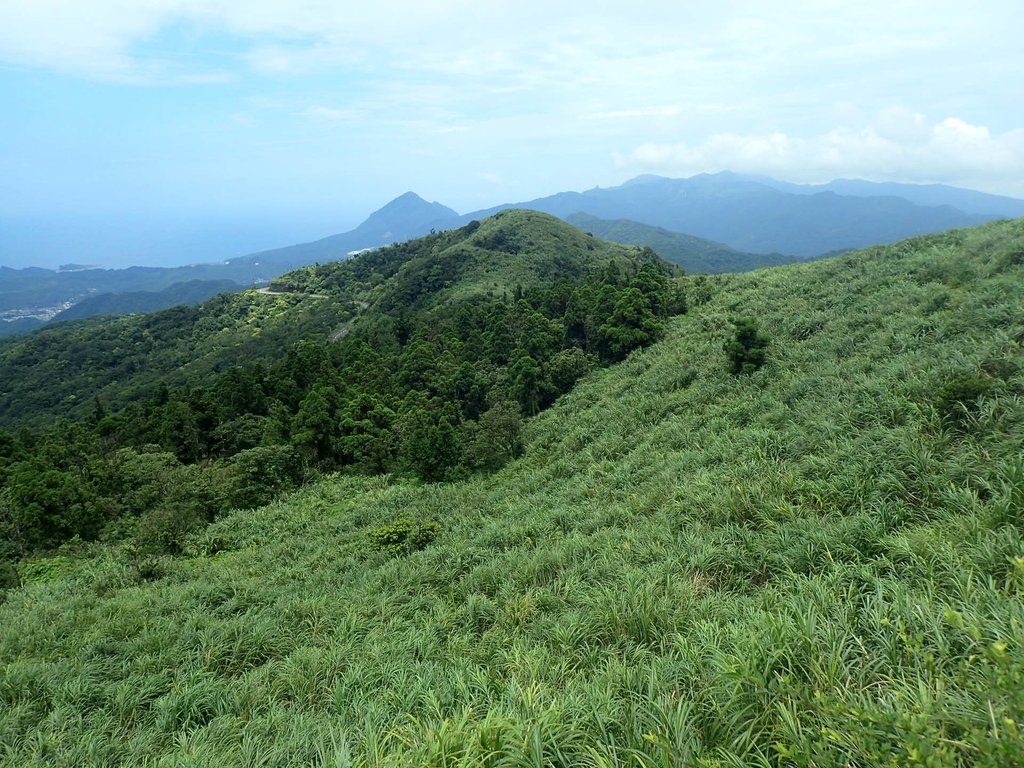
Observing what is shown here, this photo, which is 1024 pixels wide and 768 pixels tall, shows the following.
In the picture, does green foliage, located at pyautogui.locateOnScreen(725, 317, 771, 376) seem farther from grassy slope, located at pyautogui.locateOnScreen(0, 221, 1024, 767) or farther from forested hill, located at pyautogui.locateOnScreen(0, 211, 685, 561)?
forested hill, located at pyautogui.locateOnScreen(0, 211, 685, 561)

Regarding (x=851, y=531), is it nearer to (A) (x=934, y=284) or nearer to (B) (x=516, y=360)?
(A) (x=934, y=284)

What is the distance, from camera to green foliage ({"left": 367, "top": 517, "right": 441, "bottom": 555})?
12977 mm

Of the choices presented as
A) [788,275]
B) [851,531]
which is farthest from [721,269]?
[851,531]

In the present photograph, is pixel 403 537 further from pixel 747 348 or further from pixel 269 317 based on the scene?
pixel 269 317

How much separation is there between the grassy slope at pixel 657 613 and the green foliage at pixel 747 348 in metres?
1.39

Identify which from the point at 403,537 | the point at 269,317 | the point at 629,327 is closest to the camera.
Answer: the point at 403,537

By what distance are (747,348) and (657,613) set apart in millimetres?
13806

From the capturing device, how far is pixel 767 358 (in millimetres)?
→ 16953

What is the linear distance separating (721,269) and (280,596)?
193m

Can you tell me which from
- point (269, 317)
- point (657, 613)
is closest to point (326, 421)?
point (657, 613)

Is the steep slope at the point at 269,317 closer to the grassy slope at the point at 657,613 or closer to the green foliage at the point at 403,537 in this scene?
the green foliage at the point at 403,537

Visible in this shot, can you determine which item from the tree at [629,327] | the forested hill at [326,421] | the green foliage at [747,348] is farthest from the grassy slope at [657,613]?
the tree at [629,327]

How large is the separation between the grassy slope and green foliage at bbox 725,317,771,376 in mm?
1390

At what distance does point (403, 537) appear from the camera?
1347 cm
